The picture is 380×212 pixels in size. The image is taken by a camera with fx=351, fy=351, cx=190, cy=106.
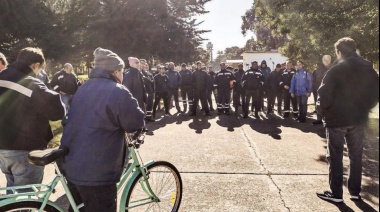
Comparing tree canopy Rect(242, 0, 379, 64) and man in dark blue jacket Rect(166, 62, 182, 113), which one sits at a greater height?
tree canopy Rect(242, 0, 379, 64)

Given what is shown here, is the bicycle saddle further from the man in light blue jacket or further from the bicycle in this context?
the man in light blue jacket

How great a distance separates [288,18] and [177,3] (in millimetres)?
22665

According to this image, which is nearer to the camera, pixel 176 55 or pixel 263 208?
pixel 263 208

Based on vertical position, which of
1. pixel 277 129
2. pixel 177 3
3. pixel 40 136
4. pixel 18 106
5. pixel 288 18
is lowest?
pixel 277 129

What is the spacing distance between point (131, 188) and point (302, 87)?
8627mm

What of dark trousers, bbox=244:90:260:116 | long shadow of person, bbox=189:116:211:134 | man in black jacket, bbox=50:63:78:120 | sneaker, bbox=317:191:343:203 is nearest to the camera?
sneaker, bbox=317:191:343:203

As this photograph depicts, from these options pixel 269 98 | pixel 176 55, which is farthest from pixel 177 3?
pixel 269 98

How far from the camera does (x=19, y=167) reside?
3.20 meters

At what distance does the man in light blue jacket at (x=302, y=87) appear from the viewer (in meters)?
10.9

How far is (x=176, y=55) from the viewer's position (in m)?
31.9

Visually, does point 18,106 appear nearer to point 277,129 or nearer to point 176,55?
point 277,129

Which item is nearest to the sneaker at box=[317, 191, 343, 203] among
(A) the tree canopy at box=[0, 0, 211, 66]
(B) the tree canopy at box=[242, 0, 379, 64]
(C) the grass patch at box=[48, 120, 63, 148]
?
(B) the tree canopy at box=[242, 0, 379, 64]

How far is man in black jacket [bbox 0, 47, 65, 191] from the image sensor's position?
9.96ft

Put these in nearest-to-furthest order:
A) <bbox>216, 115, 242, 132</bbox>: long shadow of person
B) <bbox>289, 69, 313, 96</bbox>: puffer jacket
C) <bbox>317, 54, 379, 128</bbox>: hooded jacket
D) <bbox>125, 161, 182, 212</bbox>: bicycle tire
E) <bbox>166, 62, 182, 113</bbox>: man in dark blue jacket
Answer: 1. <bbox>125, 161, 182, 212</bbox>: bicycle tire
2. <bbox>317, 54, 379, 128</bbox>: hooded jacket
3. <bbox>216, 115, 242, 132</bbox>: long shadow of person
4. <bbox>289, 69, 313, 96</bbox>: puffer jacket
5. <bbox>166, 62, 182, 113</bbox>: man in dark blue jacket
